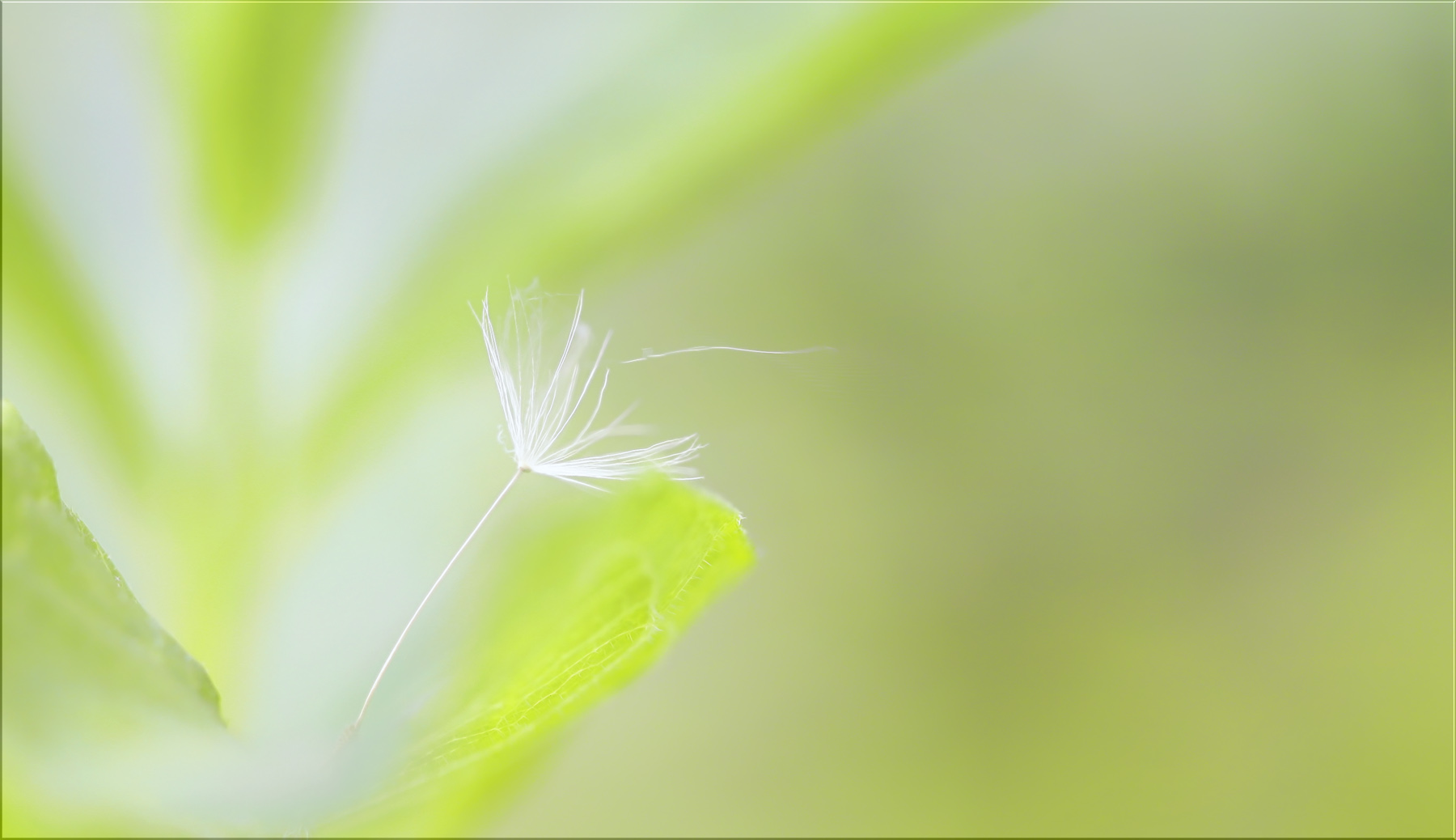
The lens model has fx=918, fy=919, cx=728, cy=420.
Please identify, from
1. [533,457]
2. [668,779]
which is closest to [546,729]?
[533,457]

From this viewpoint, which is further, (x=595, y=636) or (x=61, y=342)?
(x=61, y=342)

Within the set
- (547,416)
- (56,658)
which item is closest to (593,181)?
(547,416)

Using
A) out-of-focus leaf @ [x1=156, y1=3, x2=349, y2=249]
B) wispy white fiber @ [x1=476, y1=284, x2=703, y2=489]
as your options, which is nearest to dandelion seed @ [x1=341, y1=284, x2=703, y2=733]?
wispy white fiber @ [x1=476, y1=284, x2=703, y2=489]

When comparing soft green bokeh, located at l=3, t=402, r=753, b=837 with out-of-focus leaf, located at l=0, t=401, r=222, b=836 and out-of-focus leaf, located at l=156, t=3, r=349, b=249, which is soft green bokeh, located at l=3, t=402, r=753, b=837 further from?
out-of-focus leaf, located at l=156, t=3, r=349, b=249

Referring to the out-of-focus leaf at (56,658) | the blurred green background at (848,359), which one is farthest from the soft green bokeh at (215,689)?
the blurred green background at (848,359)

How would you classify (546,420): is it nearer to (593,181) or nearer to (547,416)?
(547,416)
